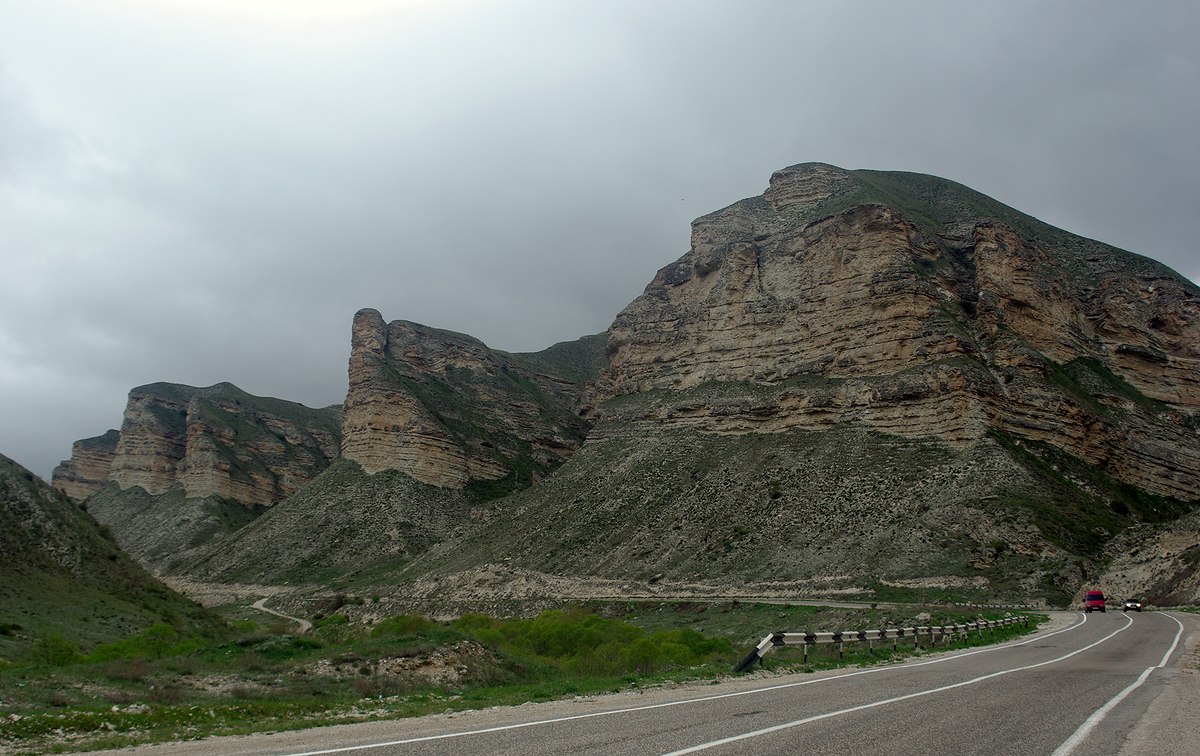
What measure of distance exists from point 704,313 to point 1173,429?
41990 millimetres

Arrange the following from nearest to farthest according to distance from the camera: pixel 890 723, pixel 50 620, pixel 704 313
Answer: pixel 890 723 → pixel 50 620 → pixel 704 313

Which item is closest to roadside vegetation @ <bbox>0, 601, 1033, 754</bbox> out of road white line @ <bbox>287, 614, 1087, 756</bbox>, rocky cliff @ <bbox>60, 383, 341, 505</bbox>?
road white line @ <bbox>287, 614, 1087, 756</bbox>

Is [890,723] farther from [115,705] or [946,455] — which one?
[946,455]

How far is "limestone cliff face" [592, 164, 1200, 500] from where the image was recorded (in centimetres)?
5775

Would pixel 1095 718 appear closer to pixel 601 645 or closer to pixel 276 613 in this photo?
pixel 601 645

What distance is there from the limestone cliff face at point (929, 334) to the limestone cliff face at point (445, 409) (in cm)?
2380

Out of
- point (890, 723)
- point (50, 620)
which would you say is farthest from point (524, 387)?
point (890, 723)

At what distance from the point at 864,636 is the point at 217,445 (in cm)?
11923

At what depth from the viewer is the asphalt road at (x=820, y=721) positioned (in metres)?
8.34

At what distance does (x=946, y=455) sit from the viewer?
5225 cm

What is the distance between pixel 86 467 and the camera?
146m

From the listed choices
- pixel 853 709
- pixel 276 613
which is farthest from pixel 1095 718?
pixel 276 613

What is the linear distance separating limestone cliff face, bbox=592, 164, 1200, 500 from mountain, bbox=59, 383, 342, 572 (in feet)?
214

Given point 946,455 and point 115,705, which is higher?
point 946,455
